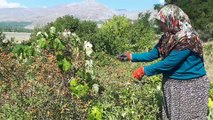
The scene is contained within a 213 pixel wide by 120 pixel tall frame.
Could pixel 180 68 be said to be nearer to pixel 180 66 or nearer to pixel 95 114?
pixel 180 66

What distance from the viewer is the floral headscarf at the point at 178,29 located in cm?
471

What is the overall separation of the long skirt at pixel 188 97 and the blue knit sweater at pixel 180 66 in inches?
2.6

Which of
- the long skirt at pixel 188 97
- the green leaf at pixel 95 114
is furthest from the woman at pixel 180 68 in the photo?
the green leaf at pixel 95 114

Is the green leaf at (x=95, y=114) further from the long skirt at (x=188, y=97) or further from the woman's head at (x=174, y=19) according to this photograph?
the woman's head at (x=174, y=19)

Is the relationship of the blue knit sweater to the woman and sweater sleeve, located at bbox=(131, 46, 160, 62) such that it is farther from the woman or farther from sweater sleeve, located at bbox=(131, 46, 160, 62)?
sweater sleeve, located at bbox=(131, 46, 160, 62)

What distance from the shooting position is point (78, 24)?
15273 mm

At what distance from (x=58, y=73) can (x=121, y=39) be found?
8.69m

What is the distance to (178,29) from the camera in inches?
187

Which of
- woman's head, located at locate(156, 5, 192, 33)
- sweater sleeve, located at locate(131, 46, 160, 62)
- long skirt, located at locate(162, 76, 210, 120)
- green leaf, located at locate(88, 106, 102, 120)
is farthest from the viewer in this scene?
green leaf, located at locate(88, 106, 102, 120)

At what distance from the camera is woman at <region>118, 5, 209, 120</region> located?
475 cm

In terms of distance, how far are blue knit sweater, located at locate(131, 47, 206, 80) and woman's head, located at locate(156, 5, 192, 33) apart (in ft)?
0.73

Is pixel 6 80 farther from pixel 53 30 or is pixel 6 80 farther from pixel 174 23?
pixel 174 23

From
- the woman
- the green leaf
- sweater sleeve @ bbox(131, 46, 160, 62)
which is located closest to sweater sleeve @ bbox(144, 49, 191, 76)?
the woman

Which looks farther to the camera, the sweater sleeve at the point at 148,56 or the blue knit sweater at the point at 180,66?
the sweater sleeve at the point at 148,56
